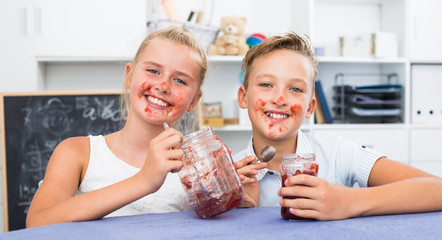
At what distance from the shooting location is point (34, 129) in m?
2.18

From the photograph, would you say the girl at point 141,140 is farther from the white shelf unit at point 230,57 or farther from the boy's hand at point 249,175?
the white shelf unit at point 230,57

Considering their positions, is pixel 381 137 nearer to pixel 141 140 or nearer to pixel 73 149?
pixel 141 140

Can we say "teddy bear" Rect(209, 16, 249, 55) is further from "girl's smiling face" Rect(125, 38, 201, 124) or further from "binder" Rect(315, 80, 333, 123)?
"girl's smiling face" Rect(125, 38, 201, 124)

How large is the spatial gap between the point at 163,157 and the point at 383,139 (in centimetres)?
200

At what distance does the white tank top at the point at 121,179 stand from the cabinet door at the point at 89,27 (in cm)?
122

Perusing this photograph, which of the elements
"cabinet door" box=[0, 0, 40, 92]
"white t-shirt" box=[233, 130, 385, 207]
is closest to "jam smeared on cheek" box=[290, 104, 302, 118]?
"white t-shirt" box=[233, 130, 385, 207]

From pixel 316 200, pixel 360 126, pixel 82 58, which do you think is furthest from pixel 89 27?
pixel 316 200

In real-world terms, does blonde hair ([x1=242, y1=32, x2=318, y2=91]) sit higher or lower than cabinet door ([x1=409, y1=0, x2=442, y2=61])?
lower

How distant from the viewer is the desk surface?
23.8 inches

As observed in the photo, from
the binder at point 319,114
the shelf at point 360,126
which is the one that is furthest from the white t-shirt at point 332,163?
the binder at point 319,114

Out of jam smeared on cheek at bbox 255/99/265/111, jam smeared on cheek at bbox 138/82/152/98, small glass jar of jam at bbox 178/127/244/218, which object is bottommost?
small glass jar of jam at bbox 178/127/244/218

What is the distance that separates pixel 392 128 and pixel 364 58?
446 mm

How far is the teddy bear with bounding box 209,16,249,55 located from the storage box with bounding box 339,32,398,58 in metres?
0.65

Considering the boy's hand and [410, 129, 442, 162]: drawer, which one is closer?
the boy's hand
